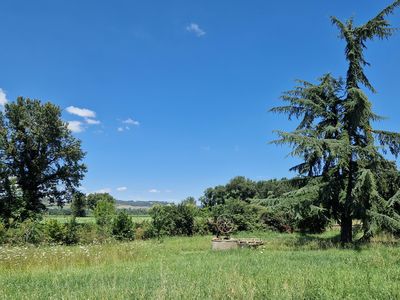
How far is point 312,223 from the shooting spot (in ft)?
99.1

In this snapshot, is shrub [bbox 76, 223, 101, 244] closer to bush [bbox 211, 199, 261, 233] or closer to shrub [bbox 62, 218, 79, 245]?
shrub [bbox 62, 218, 79, 245]

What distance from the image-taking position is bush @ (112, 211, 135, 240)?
86.3 ft

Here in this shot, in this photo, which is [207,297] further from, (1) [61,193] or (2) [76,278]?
(1) [61,193]

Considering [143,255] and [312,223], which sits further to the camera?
[312,223]

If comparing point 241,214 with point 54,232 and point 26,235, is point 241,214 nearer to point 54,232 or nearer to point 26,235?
point 54,232

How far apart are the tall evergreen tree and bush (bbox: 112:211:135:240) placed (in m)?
12.0

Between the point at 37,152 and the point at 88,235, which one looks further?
the point at 37,152

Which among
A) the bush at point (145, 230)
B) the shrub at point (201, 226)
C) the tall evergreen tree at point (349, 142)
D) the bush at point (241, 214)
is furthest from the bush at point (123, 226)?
the tall evergreen tree at point (349, 142)

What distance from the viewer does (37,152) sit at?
127 feet

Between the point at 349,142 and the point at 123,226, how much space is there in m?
15.3

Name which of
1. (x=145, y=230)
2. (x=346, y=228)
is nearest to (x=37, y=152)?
(x=145, y=230)

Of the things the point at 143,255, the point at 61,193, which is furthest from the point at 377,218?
the point at 61,193

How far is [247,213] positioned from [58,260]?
20903 mm

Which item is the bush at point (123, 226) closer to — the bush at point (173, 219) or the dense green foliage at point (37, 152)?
the bush at point (173, 219)
